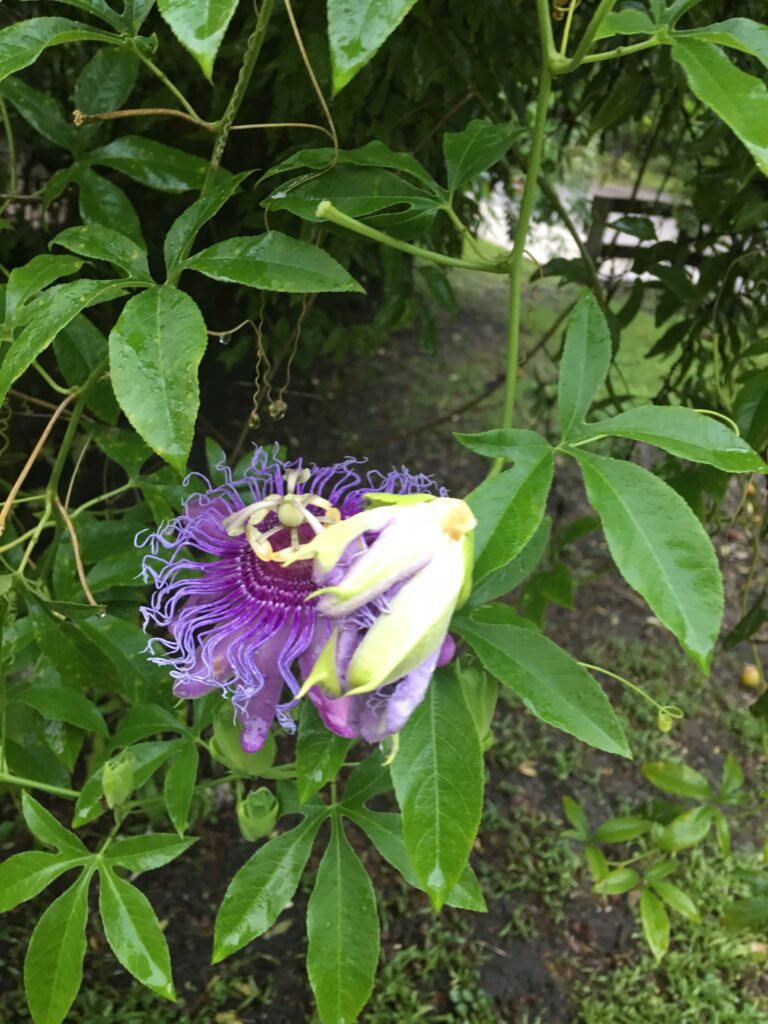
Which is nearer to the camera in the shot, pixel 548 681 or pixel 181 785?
pixel 548 681

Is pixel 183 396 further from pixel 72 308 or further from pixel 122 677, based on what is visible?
pixel 122 677

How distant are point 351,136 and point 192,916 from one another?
123 centimetres

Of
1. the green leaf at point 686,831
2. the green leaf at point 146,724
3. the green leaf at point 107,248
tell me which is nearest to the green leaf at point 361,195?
the green leaf at point 107,248

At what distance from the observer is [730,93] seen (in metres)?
0.53

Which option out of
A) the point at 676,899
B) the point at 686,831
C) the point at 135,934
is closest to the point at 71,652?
the point at 135,934

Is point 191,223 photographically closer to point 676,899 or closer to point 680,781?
point 680,781

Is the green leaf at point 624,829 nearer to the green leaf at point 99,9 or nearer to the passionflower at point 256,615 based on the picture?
the passionflower at point 256,615

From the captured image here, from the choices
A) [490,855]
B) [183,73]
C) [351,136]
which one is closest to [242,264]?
[351,136]

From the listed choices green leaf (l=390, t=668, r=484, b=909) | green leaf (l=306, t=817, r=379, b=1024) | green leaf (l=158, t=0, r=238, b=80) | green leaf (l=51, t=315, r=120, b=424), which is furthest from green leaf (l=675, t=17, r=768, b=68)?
green leaf (l=306, t=817, r=379, b=1024)

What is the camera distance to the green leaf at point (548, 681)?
0.53 metres

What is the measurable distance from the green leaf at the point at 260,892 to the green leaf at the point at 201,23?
1.95 feet

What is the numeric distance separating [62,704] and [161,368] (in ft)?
1.44

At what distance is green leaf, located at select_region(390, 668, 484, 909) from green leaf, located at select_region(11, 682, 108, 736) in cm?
41

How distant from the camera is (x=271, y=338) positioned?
1.80 meters
